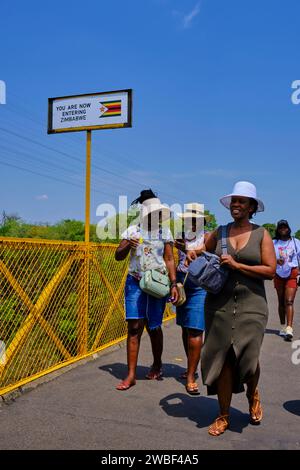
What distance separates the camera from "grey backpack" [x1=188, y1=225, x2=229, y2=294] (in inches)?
145

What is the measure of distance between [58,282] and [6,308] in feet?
2.83

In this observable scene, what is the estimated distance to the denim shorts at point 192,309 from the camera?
5.04 metres

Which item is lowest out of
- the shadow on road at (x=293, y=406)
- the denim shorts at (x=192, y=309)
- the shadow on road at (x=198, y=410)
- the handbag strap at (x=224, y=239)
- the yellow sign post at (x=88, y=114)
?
the shadow on road at (x=293, y=406)

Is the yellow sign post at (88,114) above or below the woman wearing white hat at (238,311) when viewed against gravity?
above

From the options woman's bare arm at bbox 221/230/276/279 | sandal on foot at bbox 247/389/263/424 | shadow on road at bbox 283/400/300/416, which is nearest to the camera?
woman's bare arm at bbox 221/230/276/279

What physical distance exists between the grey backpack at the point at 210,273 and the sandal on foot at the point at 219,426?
98 cm

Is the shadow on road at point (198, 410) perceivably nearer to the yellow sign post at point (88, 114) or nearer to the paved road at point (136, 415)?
the paved road at point (136, 415)

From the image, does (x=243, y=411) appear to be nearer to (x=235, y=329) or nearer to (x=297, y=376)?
(x=235, y=329)

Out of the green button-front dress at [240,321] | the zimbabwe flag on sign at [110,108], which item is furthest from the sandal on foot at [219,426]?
the zimbabwe flag on sign at [110,108]

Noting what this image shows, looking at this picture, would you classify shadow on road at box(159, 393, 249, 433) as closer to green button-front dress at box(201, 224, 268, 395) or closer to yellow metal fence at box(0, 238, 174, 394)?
green button-front dress at box(201, 224, 268, 395)

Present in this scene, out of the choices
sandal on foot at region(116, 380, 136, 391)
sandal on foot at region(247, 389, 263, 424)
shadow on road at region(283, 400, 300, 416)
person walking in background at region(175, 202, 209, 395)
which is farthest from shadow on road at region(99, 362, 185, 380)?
sandal on foot at region(247, 389, 263, 424)

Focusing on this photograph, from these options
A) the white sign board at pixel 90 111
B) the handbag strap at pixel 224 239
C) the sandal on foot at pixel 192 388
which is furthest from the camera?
the white sign board at pixel 90 111

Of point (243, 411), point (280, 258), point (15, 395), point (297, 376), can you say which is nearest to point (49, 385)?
point (15, 395)

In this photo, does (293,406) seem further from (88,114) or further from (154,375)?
(88,114)
